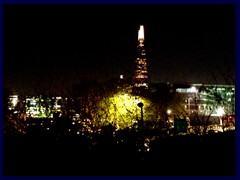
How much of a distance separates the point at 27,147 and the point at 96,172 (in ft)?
5.04

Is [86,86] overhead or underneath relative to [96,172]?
overhead

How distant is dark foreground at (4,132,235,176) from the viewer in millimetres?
5570

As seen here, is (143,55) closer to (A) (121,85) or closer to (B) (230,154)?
(A) (121,85)

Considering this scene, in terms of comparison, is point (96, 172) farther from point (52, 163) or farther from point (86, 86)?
point (86, 86)

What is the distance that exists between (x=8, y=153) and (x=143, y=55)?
26.7 meters

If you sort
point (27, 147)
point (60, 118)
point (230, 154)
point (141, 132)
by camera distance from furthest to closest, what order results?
point (60, 118) → point (141, 132) → point (27, 147) → point (230, 154)

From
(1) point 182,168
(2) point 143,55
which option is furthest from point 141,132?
(2) point 143,55

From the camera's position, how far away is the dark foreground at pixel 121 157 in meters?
5.57

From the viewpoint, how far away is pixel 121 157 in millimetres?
5906

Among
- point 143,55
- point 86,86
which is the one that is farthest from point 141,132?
point 143,55

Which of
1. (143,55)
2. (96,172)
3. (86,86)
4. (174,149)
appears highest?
(143,55)

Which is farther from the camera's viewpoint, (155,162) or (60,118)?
(60,118)

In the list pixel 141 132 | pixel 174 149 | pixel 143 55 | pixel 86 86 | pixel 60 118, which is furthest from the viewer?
pixel 143 55

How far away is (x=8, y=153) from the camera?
6168 mm
